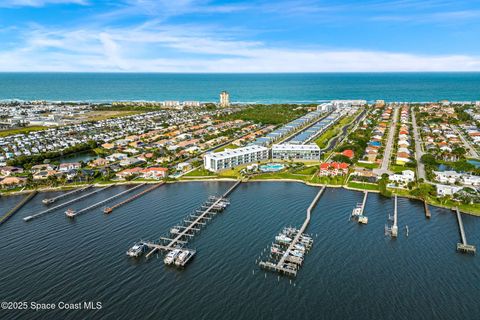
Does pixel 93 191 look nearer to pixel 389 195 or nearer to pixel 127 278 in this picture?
pixel 127 278

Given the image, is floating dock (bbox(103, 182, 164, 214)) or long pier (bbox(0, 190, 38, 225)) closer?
long pier (bbox(0, 190, 38, 225))

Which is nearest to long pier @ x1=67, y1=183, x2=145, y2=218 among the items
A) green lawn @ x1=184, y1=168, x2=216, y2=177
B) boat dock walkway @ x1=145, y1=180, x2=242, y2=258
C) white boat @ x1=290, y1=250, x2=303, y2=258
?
green lawn @ x1=184, y1=168, x2=216, y2=177

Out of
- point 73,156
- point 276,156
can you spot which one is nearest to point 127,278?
point 276,156

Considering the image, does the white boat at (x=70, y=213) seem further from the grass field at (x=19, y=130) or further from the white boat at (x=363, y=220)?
the grass field at (x=19, y=130)

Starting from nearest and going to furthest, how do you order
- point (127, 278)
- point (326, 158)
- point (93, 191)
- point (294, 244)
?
point (127, 278), point (294, 244), point (93, 191), point (326, 158)

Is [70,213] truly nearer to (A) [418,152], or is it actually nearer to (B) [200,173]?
(B) [200,173]

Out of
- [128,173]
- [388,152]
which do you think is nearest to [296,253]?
[128,173]

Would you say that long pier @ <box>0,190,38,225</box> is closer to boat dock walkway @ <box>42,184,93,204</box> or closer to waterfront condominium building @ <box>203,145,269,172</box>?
boat dock walkway @ <box>42,184,93,204</box>
